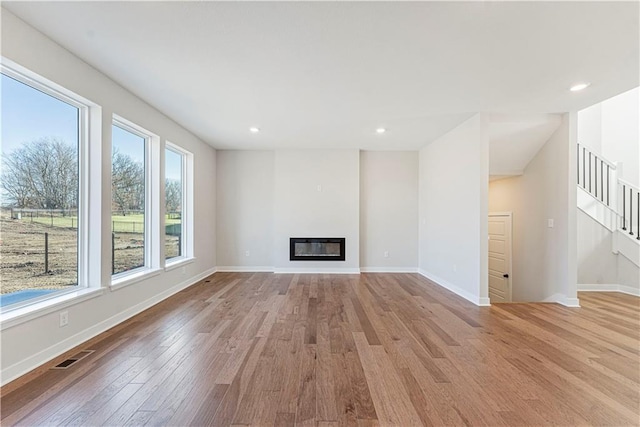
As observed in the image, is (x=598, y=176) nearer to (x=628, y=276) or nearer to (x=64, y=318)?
(x=628, y=276)

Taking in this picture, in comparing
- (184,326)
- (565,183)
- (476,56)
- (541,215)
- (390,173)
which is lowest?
(184,326)

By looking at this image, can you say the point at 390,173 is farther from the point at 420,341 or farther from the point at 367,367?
the point at 367,367

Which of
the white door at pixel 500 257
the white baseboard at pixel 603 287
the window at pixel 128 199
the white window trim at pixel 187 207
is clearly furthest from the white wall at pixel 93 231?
the white baseboard at pixel 603 287

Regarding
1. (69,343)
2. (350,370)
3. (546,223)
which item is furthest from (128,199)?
(546,223)

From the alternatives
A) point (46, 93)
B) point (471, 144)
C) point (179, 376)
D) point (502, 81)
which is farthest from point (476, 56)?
point (46, 93)

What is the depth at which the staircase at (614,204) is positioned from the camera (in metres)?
4.44

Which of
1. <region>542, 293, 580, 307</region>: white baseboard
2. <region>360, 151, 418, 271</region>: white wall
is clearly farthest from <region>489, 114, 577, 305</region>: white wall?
<region>360, 151, 418, 271</region>: white wall

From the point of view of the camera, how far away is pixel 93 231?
2.82m

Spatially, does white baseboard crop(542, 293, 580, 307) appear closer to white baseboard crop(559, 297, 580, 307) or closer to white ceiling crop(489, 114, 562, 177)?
white baseboard crop(559, 297, 580, 307)

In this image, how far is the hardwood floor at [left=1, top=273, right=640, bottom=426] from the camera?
1.67 m

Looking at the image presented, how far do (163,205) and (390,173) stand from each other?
4.50m

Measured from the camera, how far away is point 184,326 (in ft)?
9.88

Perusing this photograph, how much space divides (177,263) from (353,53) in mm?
3976

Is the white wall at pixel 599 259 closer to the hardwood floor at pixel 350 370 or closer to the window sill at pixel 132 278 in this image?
the hardwood floor at pixel 350 370
